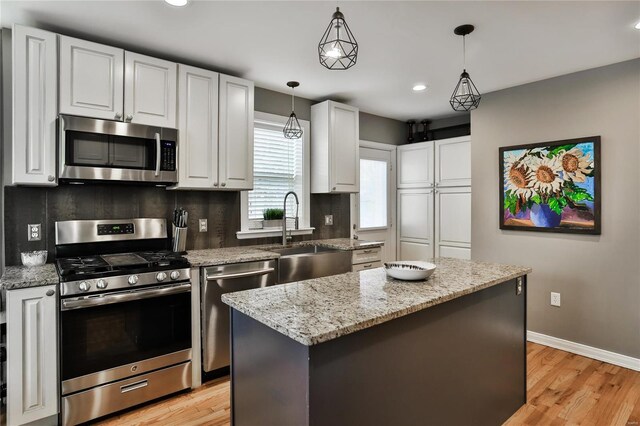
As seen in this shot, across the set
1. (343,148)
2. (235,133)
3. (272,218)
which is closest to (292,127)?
(343,148)

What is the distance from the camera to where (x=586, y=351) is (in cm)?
326

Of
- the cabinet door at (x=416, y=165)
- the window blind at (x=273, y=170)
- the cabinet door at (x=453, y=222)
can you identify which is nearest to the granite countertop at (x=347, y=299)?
the window blind at (x=273, y=170)

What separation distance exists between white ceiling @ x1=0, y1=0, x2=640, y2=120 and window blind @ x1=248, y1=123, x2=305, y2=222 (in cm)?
59

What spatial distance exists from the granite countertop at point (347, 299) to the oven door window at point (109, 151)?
1551mm

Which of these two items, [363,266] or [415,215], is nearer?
[363,266]

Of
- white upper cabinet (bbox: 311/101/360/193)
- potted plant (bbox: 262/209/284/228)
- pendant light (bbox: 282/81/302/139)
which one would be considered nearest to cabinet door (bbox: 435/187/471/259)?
white upper cabinet (bbox: 311/101/360/193)

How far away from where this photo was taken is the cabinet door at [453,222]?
4375 mm

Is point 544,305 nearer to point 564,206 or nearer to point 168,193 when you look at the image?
point 564,206

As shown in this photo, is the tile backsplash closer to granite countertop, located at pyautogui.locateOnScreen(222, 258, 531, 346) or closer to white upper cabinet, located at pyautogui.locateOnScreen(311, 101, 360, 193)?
white upper cabinet, located at pyautogui.locateOnScreen(311, 101, 360, 193)

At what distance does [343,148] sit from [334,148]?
5.3 inches

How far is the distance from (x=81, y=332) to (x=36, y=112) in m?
1.41

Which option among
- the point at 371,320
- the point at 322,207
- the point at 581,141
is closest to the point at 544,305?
the point at 581,141

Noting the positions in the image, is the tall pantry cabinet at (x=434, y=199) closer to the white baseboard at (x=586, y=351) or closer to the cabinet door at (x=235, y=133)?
the white baseboard at (x=586, y=351)

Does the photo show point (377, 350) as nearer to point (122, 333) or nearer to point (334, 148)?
point (122, 333)
